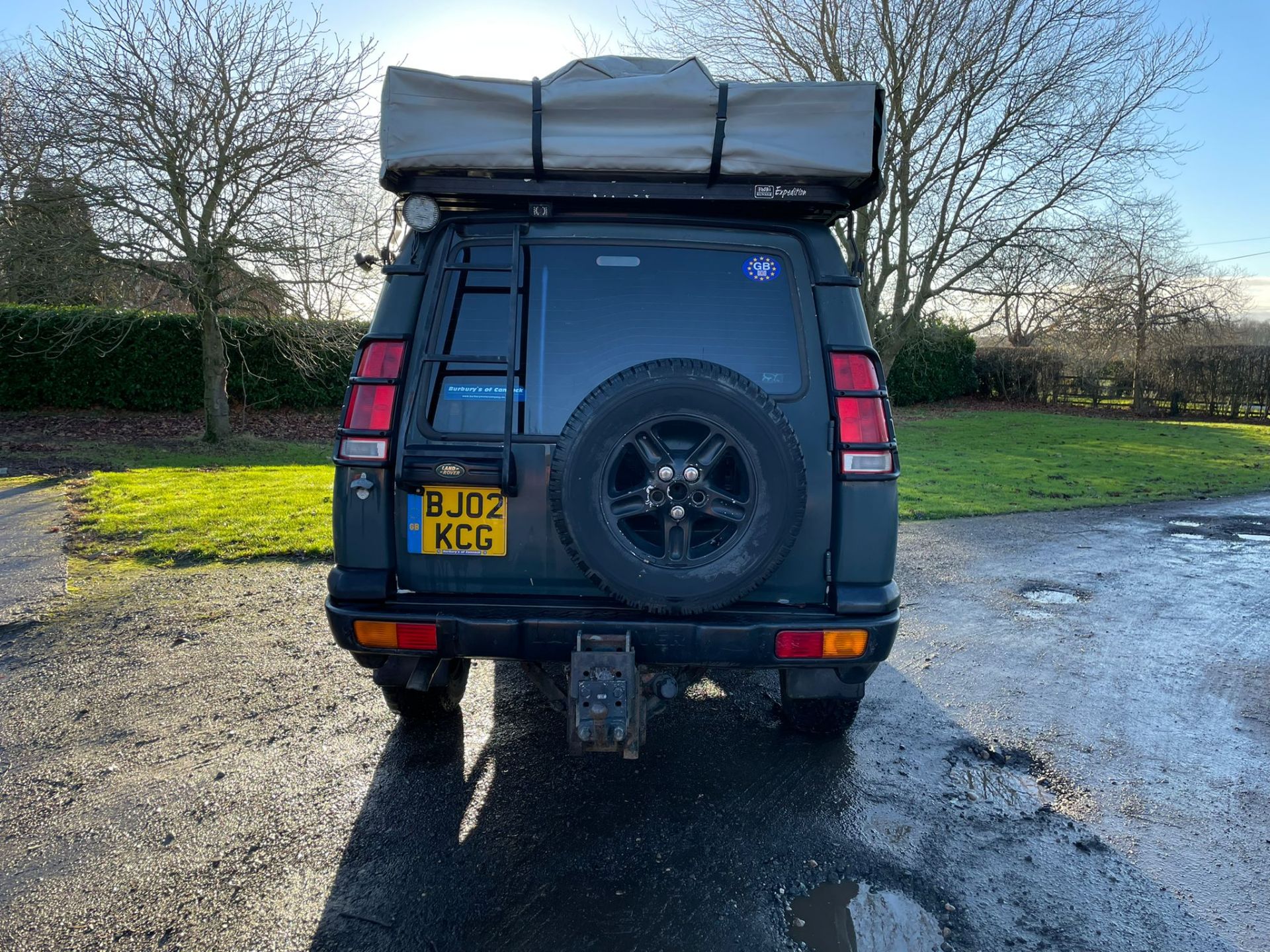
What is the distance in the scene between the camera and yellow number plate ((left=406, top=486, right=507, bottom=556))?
2.59m

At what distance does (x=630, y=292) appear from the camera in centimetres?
270

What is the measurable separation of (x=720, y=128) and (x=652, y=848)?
242 centimetres

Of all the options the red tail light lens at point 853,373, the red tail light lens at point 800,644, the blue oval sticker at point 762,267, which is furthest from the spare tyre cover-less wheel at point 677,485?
the blue oval sticker at point 762,267

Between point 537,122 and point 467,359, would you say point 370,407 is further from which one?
point 537,122

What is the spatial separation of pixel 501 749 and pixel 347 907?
3.47 ft

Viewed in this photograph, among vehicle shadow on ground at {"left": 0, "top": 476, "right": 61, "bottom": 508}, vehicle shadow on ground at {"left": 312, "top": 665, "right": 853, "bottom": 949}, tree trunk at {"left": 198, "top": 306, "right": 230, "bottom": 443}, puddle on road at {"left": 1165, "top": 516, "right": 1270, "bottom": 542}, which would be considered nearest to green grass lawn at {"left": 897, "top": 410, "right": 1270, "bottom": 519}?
puddle on road at {"left": 1165, "top": 516, "right": 1270, "bottom": 542}

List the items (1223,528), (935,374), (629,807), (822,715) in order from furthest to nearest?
(935,374) < (1223,528) < (822,715) < (629,807)

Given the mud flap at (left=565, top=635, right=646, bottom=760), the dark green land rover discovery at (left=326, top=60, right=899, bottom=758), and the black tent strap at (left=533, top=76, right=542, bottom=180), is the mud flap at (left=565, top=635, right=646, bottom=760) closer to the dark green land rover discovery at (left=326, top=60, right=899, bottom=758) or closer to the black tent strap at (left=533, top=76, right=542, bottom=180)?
the dark green land rover discovery at (left=326, top=60, right=899, bottom=758)

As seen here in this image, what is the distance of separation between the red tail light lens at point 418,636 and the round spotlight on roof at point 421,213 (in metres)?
1.33

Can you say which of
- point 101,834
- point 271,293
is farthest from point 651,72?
point 271,293

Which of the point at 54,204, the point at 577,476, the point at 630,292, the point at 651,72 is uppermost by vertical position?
the point at 54,204

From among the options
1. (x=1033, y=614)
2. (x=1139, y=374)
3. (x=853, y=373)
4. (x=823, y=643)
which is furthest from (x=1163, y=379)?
(x=823, y=643)

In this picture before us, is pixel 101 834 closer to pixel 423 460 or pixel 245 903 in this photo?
pixel 245 903

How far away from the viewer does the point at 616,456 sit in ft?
7.84
